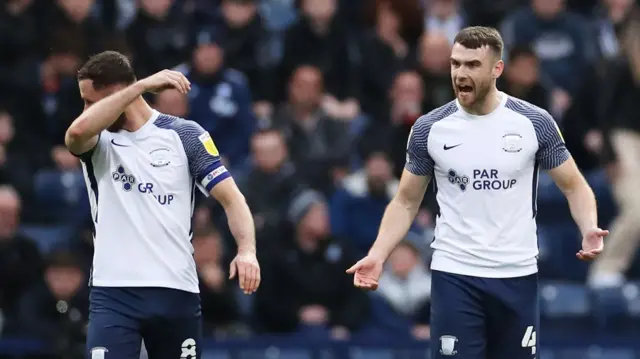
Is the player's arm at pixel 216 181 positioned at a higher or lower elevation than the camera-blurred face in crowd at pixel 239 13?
lower

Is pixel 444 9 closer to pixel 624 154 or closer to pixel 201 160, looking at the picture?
pixel 624 154

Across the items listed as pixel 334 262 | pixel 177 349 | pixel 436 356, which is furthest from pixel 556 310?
pixel 177 349

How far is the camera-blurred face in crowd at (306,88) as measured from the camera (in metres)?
15.1

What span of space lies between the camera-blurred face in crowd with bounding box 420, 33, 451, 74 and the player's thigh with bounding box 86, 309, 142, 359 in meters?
7.40

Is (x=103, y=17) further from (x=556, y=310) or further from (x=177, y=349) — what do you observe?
(x=177, y=349)

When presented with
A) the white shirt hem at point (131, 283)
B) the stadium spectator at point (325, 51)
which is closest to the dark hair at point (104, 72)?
the white shirt hem at point (131, 283)

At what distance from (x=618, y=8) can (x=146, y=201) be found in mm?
9372

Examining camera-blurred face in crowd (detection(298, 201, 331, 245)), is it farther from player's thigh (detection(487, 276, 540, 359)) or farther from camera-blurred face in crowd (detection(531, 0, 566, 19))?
player's thigh (detection(487, 276, 540, 359))

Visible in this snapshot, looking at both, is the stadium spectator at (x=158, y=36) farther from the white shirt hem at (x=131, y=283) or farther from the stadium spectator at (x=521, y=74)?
the white shirt hem at (x=131, y=283)

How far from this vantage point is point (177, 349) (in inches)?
333

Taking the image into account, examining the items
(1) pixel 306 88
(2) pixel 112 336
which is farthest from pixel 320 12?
(2) pixel 112 336

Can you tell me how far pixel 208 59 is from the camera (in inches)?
580

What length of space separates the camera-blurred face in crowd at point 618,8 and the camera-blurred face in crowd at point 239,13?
4174 millimetres

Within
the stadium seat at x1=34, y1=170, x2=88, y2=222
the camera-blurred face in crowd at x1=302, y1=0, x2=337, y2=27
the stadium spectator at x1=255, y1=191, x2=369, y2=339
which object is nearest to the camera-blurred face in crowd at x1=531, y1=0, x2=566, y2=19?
the camera-blurred face in crowd at x1=302, y1=0, x2=337, y2=27
